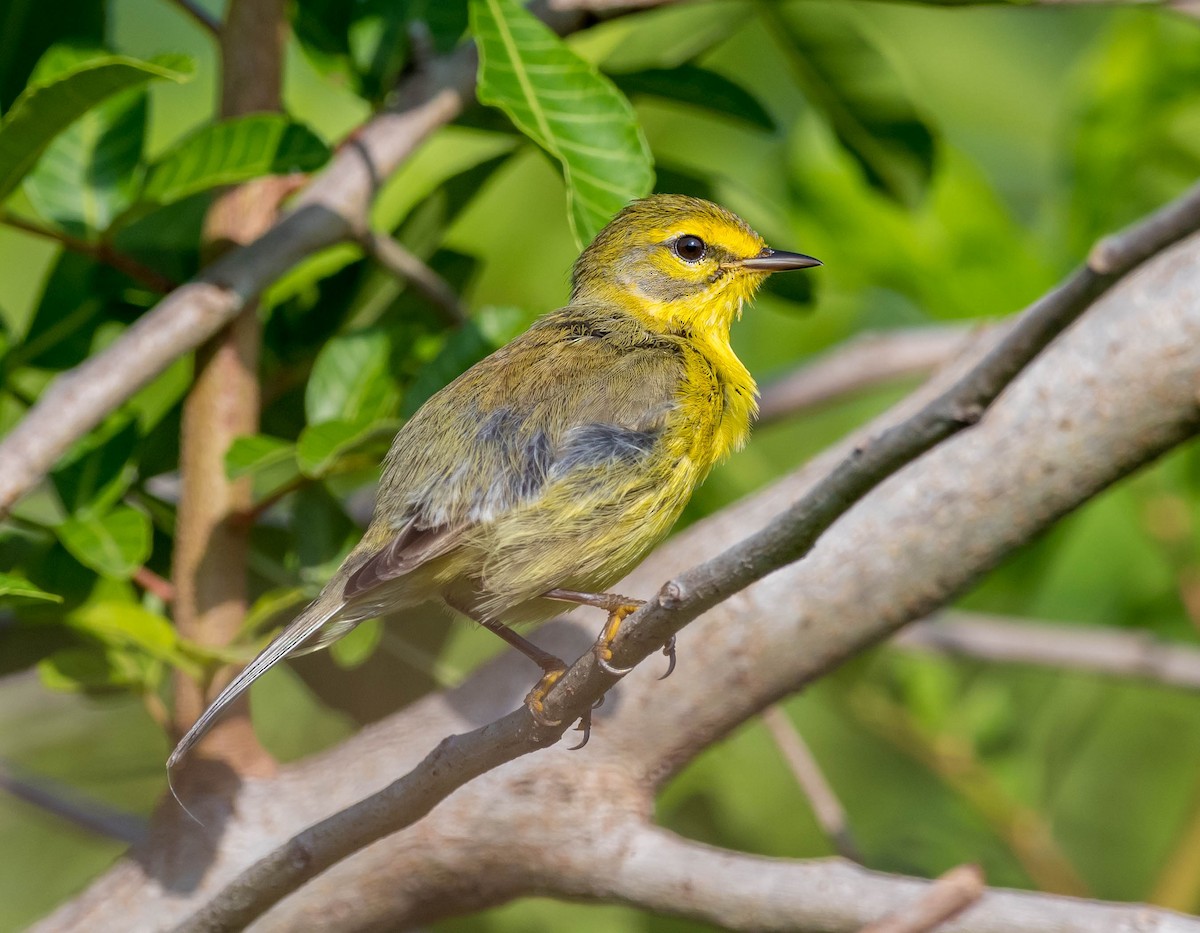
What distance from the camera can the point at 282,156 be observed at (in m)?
2.65

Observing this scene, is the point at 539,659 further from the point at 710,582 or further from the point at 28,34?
the point at 28,34

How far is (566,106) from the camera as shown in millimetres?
2469

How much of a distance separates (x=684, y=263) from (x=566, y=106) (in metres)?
0.86

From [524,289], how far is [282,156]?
2294 millimetres

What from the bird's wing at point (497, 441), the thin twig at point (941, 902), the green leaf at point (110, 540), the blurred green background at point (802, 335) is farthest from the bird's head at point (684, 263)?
the thin twig at point (941, 902)

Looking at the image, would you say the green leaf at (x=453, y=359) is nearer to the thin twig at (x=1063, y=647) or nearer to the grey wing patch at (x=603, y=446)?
the grey wing patch at (x=603, y=446)

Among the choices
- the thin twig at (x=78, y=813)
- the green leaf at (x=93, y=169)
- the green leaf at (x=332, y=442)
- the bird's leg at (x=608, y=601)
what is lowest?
the thin twig at (x=78, y=813)

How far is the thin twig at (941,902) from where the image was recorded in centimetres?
216

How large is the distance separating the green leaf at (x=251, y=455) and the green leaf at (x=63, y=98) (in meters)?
0.62

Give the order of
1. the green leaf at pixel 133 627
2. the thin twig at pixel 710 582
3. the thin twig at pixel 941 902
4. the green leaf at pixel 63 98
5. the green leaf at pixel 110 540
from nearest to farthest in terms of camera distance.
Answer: the thin twig at pixel 710 582
the thin twig at pixel 941 902
the green leaf at pixel 63 98
the green leaf at pixel 110 540
the green leaf at pixel 133 627

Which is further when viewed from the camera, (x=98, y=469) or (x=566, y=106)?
(x=98, y=469)

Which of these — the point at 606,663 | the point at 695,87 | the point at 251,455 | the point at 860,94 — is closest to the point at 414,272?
the point at 251,455

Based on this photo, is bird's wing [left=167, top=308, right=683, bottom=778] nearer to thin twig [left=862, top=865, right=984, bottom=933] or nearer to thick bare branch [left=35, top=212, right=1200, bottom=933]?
thick bare branch [left=35, top=212, right=1200, bottom=933]

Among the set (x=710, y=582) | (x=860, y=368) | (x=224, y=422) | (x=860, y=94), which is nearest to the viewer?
(x=710, y=582)
